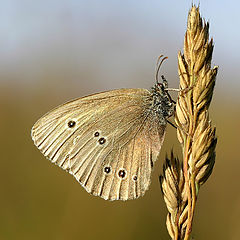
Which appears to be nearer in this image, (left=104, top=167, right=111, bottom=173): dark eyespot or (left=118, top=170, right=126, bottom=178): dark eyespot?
(left=118, top=170, right=126, bottom=178): dark eyespot

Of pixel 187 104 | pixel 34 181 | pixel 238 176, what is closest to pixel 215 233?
pixel 238 176

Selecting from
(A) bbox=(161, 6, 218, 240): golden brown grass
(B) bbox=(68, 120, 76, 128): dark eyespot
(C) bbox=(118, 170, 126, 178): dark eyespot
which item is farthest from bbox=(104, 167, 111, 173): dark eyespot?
(A) bbox=(161, 6, 218, 240): golden brown grass

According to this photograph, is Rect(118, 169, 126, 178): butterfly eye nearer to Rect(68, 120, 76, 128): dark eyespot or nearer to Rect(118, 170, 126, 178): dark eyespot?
Rect(118, 170, 126, 178): dark eyespot

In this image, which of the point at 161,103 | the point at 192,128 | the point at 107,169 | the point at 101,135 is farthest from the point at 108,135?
the point at 192,128

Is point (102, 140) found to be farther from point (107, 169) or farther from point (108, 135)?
point (107, 169)

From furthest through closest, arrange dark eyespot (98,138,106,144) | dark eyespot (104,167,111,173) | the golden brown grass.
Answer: dark eyespot (98,138,106,144)
dark eyespot (104,167,111,173)
the golden brown grass
